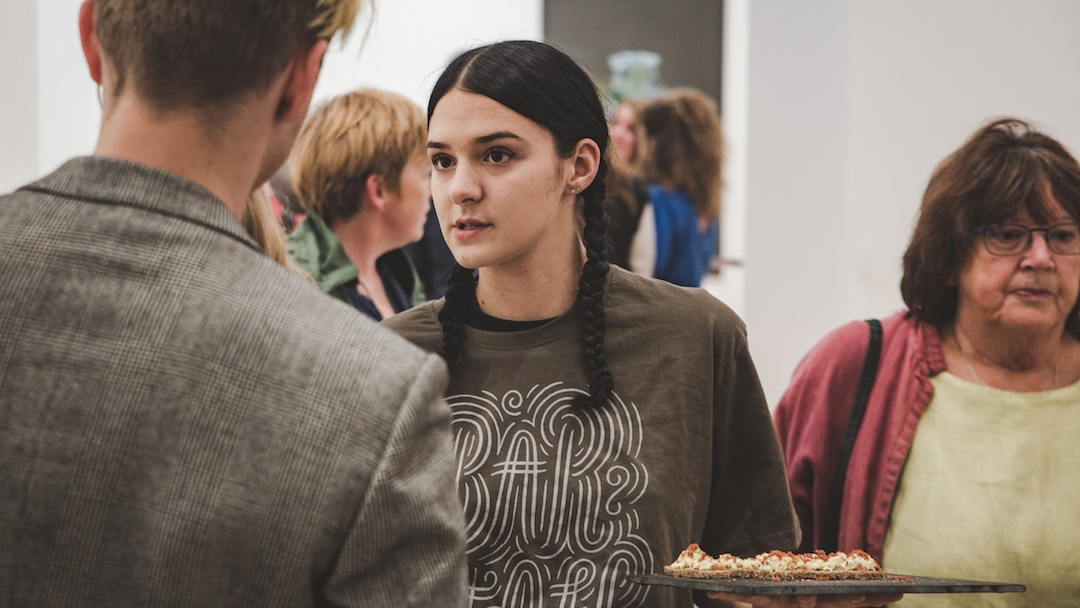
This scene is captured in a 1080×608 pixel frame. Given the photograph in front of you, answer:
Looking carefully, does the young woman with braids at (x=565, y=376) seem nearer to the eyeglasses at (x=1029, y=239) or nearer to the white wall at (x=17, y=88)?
the eyeglasses at (x=1029, y=239)

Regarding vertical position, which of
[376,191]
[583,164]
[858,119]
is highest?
[583,164]

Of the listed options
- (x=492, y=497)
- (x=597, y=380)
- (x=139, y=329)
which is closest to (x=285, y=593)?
(x=139, y=329)

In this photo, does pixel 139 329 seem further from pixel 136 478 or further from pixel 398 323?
pixel 398 323

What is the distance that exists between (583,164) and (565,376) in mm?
391

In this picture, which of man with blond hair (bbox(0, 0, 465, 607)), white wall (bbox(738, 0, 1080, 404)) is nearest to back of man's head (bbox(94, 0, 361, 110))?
man with blond hair (bbox(0, 0, 465, 607))

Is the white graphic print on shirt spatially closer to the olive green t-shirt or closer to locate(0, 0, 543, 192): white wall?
the olive green t-shirt

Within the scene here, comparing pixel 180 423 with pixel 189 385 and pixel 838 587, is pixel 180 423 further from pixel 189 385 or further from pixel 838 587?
pixel 838 587

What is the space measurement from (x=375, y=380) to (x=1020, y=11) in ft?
12.9

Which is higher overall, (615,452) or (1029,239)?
(1029,239)

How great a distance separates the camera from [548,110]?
1.92m

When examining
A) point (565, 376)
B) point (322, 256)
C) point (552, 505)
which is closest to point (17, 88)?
point (322, 256)

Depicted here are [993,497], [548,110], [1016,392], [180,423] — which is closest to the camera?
[180,423]

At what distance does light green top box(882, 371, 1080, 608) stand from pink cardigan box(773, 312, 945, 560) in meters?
0.04

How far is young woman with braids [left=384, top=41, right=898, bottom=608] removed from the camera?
70.6 inches
